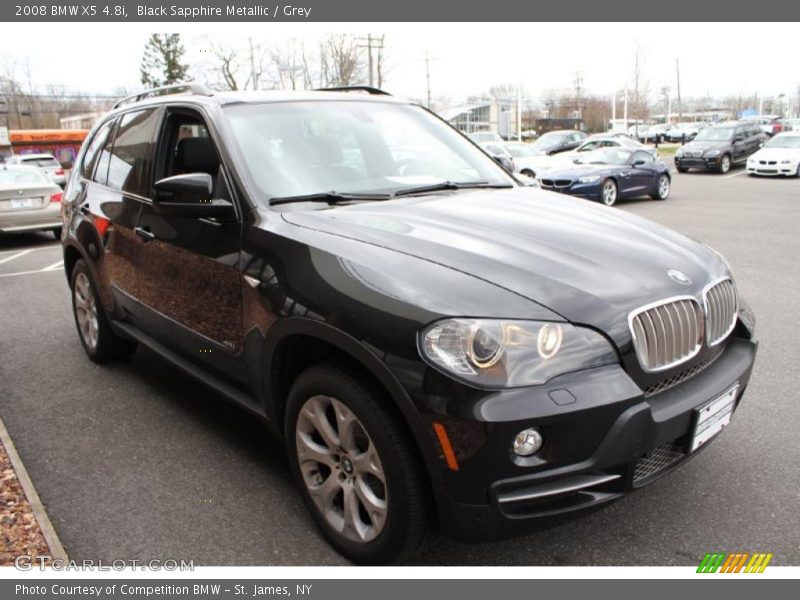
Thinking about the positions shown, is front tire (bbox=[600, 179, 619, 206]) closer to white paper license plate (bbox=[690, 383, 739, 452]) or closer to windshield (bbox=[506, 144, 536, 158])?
windshield (bbox=[506, 144, 536, 158])

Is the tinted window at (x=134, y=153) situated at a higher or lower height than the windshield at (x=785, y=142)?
higher

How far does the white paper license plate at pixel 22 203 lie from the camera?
40.0 ft

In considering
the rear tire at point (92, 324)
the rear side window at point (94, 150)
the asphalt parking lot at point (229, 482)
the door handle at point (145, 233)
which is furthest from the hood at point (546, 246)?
the rear side window at point (94, 150)

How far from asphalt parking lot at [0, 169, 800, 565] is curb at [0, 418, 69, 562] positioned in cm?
9

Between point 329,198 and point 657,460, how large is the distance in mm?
1822

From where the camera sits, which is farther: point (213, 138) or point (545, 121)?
point (545, 121)

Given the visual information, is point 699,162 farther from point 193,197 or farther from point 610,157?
point 193,197

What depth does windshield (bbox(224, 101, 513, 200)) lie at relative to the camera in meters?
3.34

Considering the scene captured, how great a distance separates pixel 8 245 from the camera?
1307cm

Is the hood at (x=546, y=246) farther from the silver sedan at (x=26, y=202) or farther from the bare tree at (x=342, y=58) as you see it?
the bare tree at (x=342, y=58)

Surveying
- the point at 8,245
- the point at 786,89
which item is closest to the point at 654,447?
the point at 8,245

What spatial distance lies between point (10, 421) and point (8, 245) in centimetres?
1026

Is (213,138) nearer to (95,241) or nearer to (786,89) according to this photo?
(95,241)

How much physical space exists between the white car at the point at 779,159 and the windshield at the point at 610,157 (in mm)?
9612
